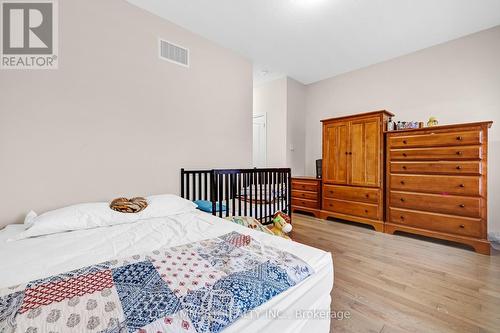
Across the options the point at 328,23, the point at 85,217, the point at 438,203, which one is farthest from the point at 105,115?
the point at 438,203

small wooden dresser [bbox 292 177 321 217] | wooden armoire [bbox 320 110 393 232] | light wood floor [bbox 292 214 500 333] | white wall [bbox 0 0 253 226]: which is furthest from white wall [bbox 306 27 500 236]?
white wall [bbox 0 0 253 226]

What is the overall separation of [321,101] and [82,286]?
4.34 meters

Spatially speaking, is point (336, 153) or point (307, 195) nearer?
point (336, 153)

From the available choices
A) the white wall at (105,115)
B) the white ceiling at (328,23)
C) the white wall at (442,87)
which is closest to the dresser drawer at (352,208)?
the white wall at (442,87)

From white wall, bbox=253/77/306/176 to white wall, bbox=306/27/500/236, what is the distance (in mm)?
728

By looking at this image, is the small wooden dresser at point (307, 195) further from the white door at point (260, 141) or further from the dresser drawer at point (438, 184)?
the dresser drawer at point (438, 184)

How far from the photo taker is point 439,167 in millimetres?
2457

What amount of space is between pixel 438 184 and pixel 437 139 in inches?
20.8

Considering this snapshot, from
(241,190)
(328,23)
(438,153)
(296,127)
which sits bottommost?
(241,190)

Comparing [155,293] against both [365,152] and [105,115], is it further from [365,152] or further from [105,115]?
[365,152]

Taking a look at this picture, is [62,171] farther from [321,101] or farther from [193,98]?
[321,101]

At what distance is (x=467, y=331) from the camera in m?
1.18

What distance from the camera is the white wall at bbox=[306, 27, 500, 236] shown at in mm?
2525

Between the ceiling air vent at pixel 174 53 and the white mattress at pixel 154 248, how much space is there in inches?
73.3
